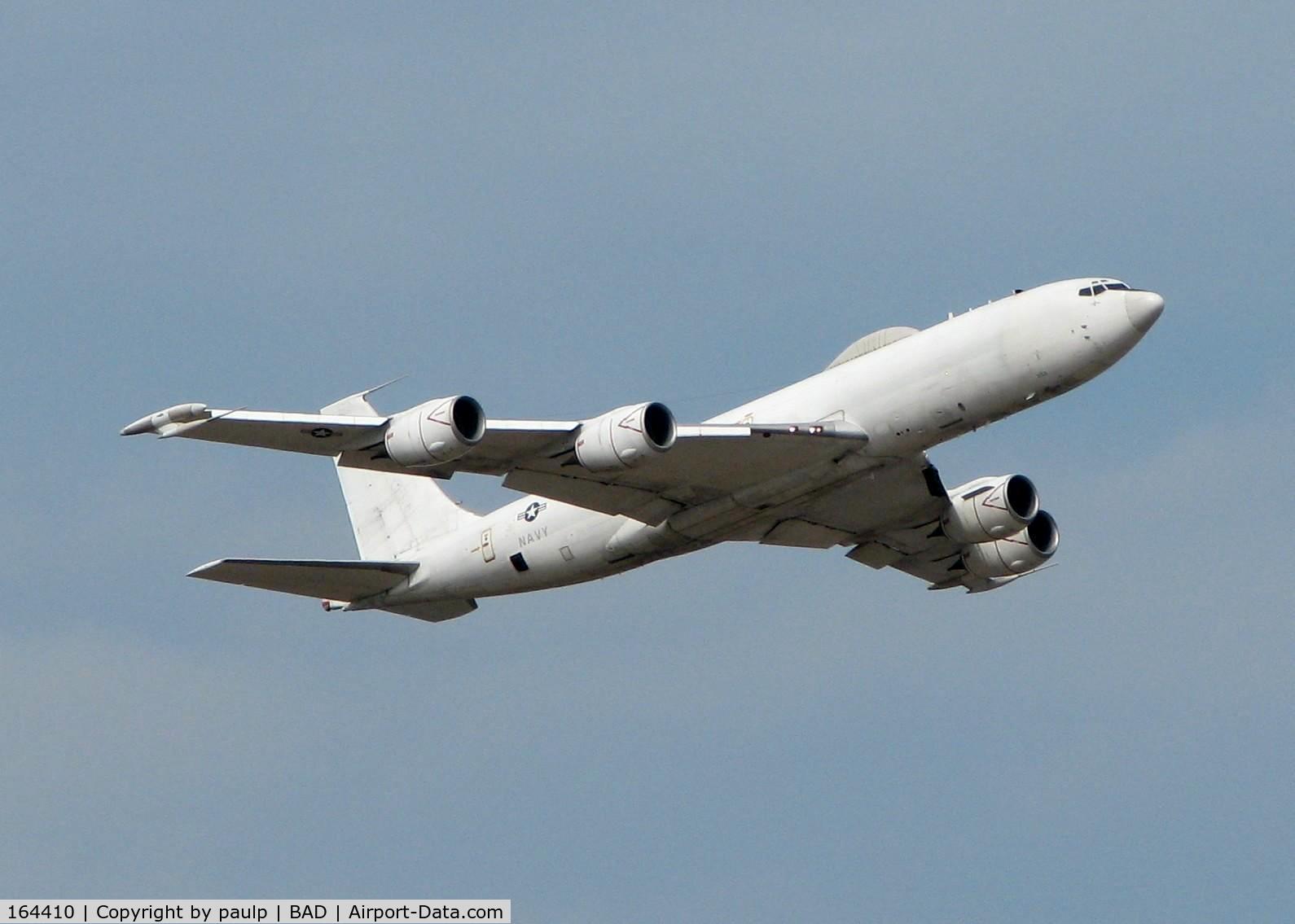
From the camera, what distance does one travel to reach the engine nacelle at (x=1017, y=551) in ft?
213

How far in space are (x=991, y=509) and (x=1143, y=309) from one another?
9288mm

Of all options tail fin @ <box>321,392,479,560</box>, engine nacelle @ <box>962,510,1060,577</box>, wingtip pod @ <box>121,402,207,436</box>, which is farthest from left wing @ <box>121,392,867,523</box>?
engine nacelle @ <box>962,510,1060,577</box>

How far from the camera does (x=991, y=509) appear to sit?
61844mm

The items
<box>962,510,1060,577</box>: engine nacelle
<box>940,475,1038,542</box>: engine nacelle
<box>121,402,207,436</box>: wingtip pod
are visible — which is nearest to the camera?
<box>121,402,207,436</box>: wingtip pod

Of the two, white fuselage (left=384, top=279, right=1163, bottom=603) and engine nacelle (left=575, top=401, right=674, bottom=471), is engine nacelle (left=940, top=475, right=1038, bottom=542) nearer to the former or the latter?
white fuselage (left=384, top=279, right=1163, bottom=603)

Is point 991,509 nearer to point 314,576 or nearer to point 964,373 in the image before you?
point 964,373

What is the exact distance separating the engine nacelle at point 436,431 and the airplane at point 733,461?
0.04 meters

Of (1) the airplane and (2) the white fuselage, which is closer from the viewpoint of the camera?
(1) the airplane

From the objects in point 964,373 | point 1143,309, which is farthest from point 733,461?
point 1143,309

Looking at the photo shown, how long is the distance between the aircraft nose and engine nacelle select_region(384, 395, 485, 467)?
49.6ft

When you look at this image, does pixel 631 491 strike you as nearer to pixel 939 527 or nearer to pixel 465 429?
pixel 465 429

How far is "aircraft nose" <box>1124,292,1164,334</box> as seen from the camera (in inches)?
2135

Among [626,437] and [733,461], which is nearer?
[626,437]

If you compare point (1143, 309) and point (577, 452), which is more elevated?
point (1143, 309)
